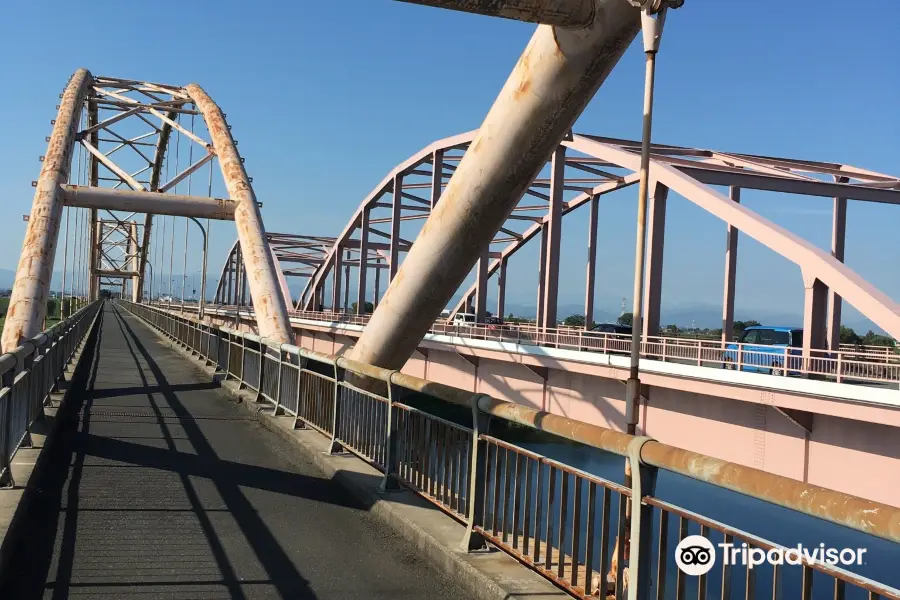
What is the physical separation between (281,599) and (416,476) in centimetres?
223

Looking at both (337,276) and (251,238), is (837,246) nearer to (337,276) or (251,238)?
(251,238)

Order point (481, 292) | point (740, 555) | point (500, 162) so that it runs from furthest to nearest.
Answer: point (481, 292), point (500, 162), point (740, 555)

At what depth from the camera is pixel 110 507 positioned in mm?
6316

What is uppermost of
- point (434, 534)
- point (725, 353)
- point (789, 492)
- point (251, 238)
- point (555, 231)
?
point (555, 231)

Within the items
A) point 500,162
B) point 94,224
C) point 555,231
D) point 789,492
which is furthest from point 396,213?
point 94,224

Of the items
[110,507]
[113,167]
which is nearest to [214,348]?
[113,167]

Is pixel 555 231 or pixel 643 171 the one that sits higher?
pixel 555 231

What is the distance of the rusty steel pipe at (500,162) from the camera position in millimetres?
6570

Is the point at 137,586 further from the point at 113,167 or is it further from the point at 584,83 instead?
the point at 113,167

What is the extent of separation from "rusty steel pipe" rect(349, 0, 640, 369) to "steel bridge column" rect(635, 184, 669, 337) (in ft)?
59.7

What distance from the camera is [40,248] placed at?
18531 millimetres

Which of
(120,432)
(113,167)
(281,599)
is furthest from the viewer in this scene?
(113,167)

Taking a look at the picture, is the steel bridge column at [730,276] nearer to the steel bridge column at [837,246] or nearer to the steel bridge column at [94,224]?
the steel bridge column at [837,246]

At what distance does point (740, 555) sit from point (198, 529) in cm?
388
